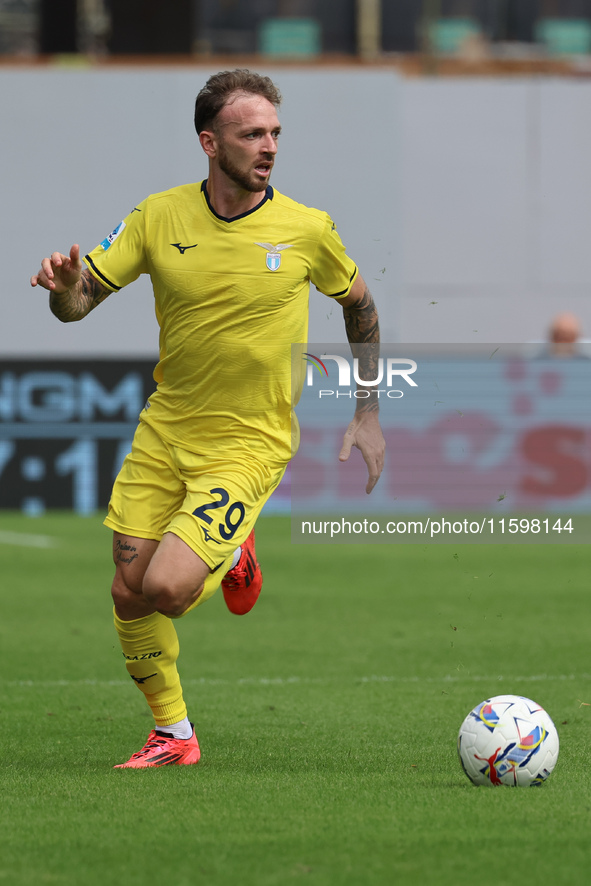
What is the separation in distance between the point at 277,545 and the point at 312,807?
9.19 m

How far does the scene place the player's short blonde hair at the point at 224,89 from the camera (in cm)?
467

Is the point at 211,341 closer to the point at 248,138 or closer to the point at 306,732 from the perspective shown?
the point at 248,138

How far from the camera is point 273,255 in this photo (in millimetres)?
4734

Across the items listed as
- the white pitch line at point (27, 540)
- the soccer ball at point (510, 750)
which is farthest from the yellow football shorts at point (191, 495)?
the white pitch line at point (27, 540)

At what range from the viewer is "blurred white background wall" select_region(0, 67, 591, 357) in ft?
57.3

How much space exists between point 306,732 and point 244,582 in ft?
2.33

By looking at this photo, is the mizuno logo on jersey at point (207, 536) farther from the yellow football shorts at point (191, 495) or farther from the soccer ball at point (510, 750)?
the soccer ball at point (510, 750)

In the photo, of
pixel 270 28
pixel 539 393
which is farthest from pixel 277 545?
pixel 270 28

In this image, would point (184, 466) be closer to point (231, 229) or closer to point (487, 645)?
point (231, 229)

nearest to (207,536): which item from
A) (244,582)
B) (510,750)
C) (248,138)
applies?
(244,582)

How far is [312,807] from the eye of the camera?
3.99 meters

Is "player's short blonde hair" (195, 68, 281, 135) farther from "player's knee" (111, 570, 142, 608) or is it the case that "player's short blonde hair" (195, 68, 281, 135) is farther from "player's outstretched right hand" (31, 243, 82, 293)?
"player's knee" (111, 570, 142, 608)

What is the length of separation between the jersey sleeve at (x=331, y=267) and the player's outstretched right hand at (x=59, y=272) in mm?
904

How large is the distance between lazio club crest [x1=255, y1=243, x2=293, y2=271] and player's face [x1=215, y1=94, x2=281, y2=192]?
0.68ft
